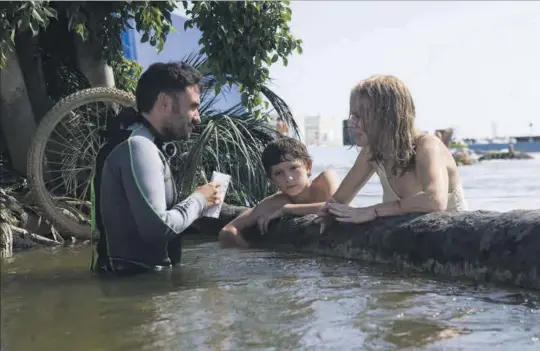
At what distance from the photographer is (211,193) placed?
12.3ft

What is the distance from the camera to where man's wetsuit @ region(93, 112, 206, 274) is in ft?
11.4

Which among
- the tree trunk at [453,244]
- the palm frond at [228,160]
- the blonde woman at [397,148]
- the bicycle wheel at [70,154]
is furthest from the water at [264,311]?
the palm frond at [228,160]

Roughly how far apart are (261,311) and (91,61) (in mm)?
5173

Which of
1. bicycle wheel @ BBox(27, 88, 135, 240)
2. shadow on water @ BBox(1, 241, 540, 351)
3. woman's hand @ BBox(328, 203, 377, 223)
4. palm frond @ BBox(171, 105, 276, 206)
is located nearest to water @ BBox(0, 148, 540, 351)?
shadow on water @ BBox(1, 241, 540, 351)

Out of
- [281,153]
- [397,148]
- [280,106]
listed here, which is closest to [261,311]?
[397,148]

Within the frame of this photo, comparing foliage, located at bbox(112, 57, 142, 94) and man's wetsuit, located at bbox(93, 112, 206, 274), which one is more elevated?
foliage, located at bbox(112, 57, 142, 94)

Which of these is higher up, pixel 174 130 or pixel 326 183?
pixel 174 130

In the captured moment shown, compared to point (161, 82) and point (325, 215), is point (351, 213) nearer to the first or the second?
point (325, 215)

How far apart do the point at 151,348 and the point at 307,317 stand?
62 cm

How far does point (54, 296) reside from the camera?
3.12 metres

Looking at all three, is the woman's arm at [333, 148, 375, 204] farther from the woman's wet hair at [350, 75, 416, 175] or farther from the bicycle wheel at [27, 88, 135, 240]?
the bicycle wheel at [27, 88, 135, 240]

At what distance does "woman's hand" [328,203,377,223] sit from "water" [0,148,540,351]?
275 mm

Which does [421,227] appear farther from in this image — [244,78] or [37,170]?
[244,78]

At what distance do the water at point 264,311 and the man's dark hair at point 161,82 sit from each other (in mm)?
927
